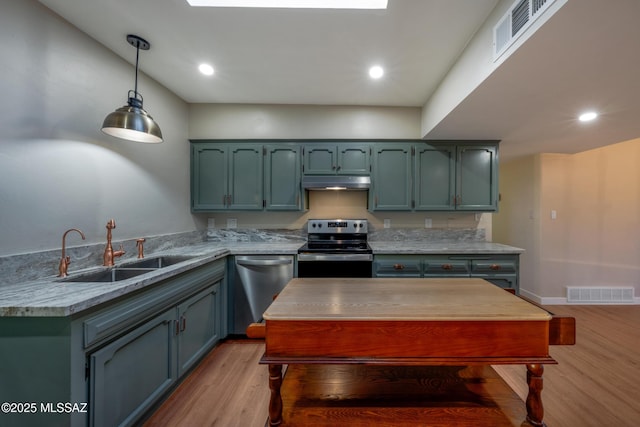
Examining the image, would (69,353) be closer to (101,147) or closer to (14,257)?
(14,257)

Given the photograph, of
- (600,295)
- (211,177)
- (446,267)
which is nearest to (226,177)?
(211,177)

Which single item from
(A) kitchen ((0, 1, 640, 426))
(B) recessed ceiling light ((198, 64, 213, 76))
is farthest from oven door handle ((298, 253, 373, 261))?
(B) recessed ceiling light ((198, 64, 213, 76))

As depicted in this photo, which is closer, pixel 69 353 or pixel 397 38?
pixel 69 353

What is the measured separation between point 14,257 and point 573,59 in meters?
3.30

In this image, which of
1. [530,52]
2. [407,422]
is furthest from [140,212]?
[530,52]

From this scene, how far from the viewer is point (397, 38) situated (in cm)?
181

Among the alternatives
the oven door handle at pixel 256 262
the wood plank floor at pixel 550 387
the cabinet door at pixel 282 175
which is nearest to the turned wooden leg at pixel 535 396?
the wood plank floor at pixel 550 387

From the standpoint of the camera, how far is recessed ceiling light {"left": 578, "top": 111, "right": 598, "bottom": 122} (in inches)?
85.9

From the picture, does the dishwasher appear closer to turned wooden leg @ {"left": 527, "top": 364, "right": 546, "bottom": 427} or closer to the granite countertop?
the granite countertop

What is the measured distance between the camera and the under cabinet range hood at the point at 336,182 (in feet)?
9.34

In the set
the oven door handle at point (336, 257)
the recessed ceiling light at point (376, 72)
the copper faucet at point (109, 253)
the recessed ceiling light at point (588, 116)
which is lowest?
the oven door handle at point (336, 257)

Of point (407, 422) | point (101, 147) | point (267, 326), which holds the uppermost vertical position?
point (101, 147)

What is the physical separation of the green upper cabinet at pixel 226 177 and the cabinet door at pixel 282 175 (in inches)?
3.8

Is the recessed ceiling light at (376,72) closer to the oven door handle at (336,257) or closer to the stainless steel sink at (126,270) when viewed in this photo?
the oven door handle at (336,257)
